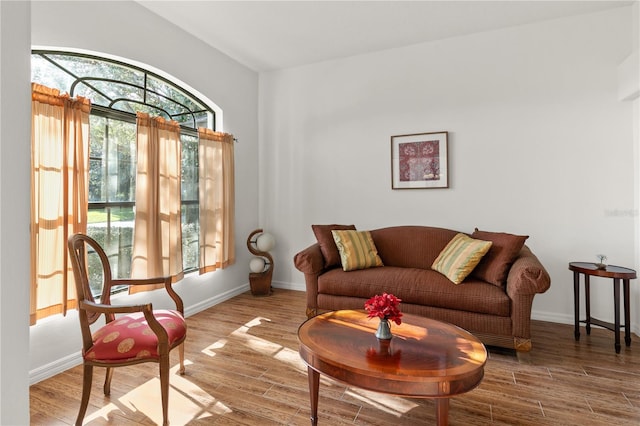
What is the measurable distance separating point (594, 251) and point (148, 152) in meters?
4.33

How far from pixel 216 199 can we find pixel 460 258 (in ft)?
8.91

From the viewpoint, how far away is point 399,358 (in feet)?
5.56

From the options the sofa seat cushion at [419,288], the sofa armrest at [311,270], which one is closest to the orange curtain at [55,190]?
the sofa armrest at [311,270]

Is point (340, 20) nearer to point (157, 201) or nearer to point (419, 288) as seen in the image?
point (157, 201)

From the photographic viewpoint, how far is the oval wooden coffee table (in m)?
1.51

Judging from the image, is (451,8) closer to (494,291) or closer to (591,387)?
(494,291)

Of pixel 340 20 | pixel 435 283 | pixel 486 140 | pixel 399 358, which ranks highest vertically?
pixel 340 20

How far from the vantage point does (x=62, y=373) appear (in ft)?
8.01

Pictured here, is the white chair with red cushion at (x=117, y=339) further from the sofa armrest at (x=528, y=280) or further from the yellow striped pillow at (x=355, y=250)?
the sofa armrest at (x=528, y=280)

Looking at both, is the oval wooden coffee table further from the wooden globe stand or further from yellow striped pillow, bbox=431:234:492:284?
the wooden globe stand

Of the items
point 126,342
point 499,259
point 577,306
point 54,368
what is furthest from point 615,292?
point 54,368

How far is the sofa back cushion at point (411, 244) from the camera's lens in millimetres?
3592

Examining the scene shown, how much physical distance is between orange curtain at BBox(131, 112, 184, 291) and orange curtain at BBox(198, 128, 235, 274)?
0.38 m

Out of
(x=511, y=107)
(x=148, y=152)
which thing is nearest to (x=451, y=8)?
(x=511, y=107)
